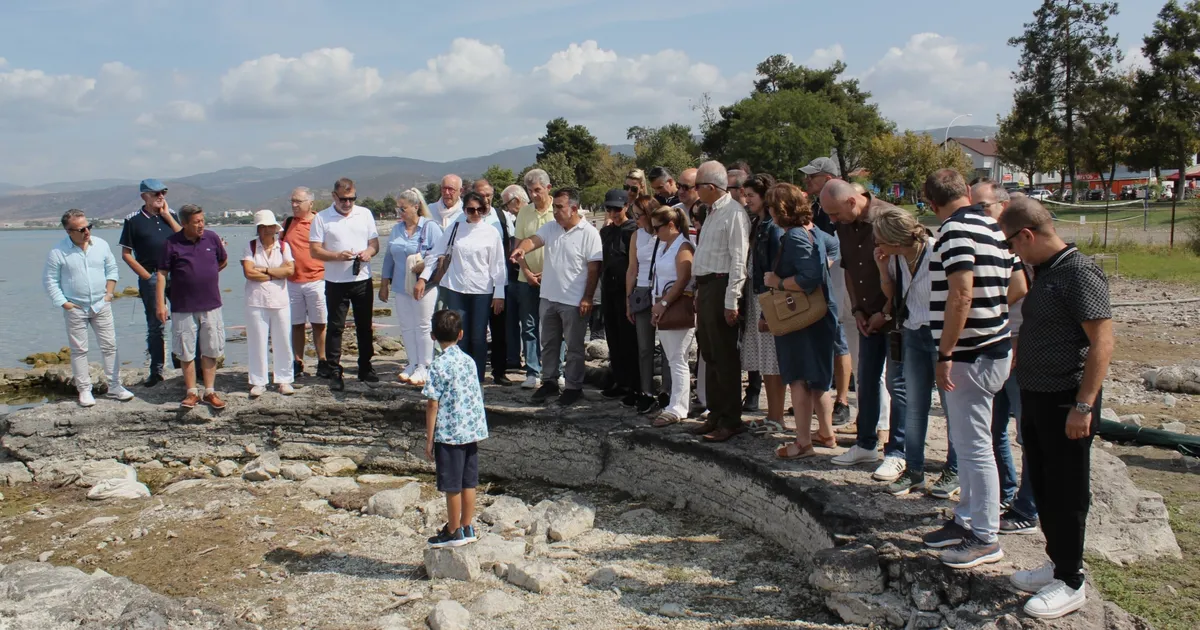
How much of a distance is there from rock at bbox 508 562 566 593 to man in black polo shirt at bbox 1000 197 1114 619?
97.7 inches

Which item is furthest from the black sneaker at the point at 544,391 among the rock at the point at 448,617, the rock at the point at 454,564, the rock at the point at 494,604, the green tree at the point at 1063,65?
the green tree at the point at 1063,65

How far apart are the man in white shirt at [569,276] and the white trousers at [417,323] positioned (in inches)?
44.8

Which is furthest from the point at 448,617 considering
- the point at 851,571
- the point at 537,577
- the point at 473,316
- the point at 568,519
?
the point at 473,316

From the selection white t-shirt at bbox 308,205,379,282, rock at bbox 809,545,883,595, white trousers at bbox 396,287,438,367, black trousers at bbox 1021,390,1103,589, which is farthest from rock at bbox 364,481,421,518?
black trousers at bbox 1021,390,1103,589

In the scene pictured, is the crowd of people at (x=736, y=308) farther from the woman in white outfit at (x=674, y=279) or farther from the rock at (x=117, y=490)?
the rock at (x=117, y=490)

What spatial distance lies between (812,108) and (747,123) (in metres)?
4.70

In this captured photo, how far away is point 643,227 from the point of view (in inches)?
262

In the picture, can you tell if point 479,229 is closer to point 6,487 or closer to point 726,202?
point 726,202

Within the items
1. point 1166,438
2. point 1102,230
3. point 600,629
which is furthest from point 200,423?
point 1102,230

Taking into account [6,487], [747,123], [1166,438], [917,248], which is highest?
[747,123]

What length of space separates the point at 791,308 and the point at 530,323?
3.28m

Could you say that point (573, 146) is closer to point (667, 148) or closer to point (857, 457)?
point (667, 148)

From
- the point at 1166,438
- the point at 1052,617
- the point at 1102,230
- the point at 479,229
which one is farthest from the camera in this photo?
the point at 1102,230

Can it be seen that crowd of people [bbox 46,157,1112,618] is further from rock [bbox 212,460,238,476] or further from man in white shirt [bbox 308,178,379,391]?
rock [bbox 212,460,238,476]
